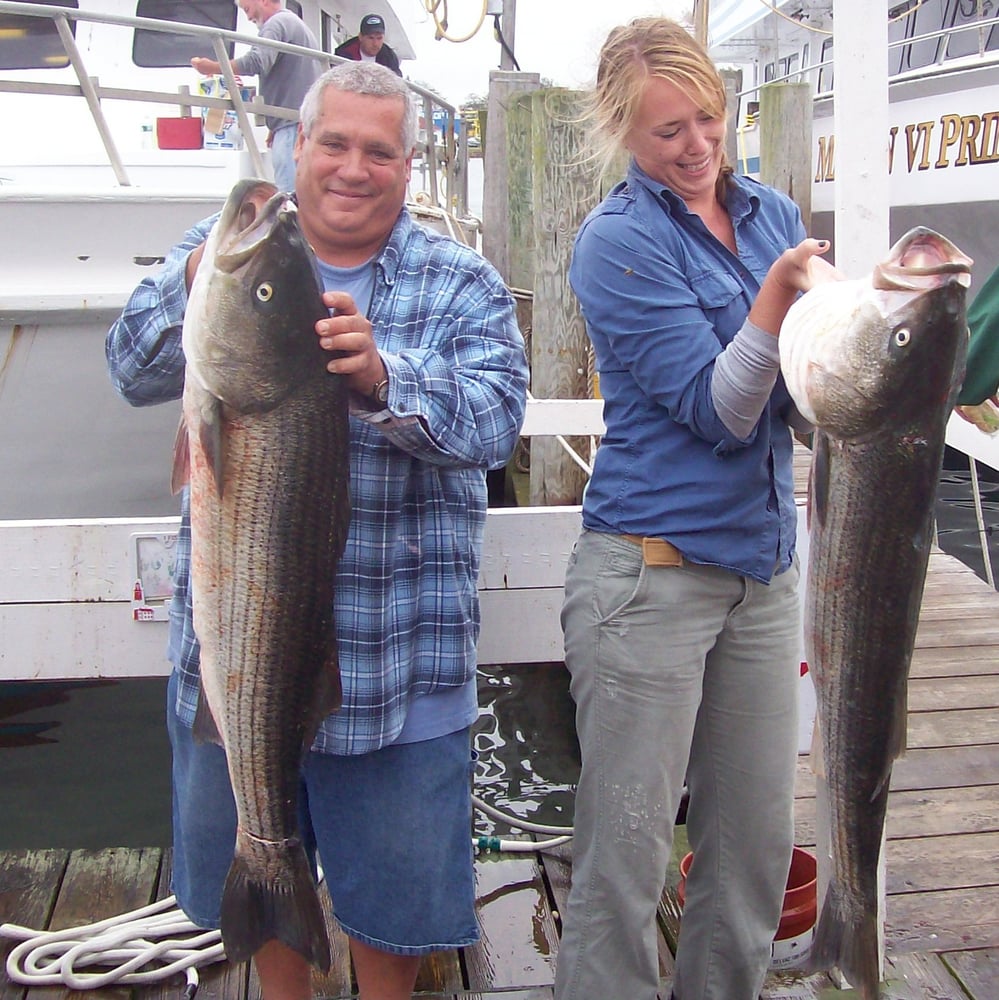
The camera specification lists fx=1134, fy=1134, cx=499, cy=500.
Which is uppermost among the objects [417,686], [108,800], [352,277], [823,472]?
[352,277]

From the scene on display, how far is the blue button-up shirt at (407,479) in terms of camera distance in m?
2.43

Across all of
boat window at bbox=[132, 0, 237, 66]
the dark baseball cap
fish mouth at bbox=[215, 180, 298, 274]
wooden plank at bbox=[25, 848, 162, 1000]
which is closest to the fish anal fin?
fish mouth at bbox=[215, 180, 298, 274]

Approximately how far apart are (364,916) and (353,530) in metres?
0.92

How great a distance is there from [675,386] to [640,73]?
0.71 m

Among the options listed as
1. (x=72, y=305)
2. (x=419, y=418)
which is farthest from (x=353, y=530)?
(x=72, y=305)

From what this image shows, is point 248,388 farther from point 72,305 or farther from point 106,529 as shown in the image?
point 72,305

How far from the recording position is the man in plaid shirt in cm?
241

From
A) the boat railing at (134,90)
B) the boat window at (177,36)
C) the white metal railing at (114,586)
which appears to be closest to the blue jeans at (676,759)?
the white metal railing at (114,586)

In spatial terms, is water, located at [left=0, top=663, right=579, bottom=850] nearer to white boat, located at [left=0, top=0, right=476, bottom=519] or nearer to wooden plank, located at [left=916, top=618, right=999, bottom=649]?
white boat, located at [left=0, top=0, right=476, bottom=519]

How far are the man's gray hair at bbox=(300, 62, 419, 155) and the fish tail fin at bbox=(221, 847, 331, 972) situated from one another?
157 centimetres

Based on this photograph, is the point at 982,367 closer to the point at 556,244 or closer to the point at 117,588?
the point at 117,588

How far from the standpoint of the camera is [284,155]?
640cm

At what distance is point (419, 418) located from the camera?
226 cm

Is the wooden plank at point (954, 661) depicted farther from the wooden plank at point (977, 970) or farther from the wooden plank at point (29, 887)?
the wooden plank at point (29, 887)
